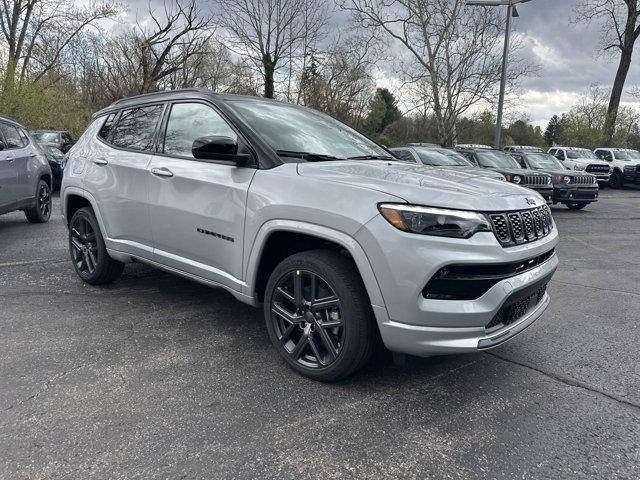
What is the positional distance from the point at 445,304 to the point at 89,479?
1792 millimetres

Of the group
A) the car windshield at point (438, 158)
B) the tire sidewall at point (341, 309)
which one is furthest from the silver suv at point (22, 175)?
the car windshield at point (438, 158)

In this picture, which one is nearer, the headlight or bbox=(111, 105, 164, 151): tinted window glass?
the headlight

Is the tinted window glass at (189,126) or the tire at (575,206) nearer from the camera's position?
the tinted window glass at (189,126)

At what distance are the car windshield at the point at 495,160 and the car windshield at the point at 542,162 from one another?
65cm

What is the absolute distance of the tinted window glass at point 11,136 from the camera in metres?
7.31

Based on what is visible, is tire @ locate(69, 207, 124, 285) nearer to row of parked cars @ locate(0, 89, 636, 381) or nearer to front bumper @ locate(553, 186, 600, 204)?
row of parked cars @ locate(0, 89, 636, 381)

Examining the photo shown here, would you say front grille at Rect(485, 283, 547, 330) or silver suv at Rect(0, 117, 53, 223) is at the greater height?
silver suv at Rect(0, 117, 53, 223)

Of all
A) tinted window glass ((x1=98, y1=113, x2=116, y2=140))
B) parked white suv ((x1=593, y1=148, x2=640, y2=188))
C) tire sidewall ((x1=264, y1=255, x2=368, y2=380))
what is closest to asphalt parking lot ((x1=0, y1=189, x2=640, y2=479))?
tire sidewall ((x1=264, y1=255, x2=368, y2=380))


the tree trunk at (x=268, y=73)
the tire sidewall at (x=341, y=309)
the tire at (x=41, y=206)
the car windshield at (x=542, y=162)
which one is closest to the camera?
the tire sidewall at (x=341, y=309)

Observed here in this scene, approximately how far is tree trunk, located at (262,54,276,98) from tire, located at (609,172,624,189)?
17523 millimetres

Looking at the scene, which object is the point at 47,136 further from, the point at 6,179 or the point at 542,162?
the point at 542,162

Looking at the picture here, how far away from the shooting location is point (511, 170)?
477 inches

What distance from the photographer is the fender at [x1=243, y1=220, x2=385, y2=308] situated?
2.52 m

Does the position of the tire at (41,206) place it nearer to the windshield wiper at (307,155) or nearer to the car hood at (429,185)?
the windshield wiper at (307,155)
